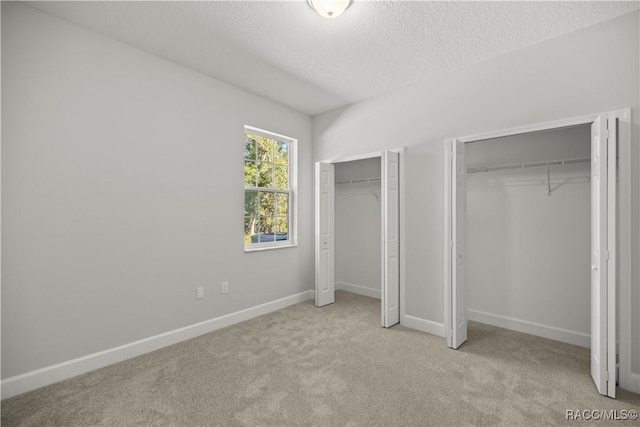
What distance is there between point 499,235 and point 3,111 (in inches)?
181

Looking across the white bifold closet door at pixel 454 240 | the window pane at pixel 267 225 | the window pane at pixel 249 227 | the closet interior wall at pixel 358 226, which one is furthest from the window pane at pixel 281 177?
the white bifold closet door at pixel 454 240

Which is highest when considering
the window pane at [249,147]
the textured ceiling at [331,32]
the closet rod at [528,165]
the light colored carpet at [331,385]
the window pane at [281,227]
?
the textured ceiling at [331,32]

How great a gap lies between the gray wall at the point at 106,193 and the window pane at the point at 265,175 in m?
0.41

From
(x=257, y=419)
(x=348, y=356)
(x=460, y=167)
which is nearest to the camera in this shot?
(x=257, y=419)

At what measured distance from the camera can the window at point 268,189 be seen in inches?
Result: 156

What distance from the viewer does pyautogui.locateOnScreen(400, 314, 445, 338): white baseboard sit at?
332 cm

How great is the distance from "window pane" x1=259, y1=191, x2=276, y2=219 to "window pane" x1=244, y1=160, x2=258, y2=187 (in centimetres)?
22

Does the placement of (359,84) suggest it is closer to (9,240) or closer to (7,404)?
(9,240)

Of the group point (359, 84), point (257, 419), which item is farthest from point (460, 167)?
point (257, 419)

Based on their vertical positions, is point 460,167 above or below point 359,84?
A: below

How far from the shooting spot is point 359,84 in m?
3.61

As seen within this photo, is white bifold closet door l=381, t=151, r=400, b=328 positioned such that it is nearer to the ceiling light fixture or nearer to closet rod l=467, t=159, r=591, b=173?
closet rod l=467, t=159, r=591, b=173

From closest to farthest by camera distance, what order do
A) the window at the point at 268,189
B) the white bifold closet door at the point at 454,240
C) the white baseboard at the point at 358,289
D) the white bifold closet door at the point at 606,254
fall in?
the white bifold closet door at the point at 606,254, the white bifold closet door at the point at 454,240, the window at the point at 268,189, the white baseboard at the point at 358,289

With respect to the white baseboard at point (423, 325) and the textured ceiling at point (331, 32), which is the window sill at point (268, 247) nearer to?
the white baseboard at point (423, 325)
